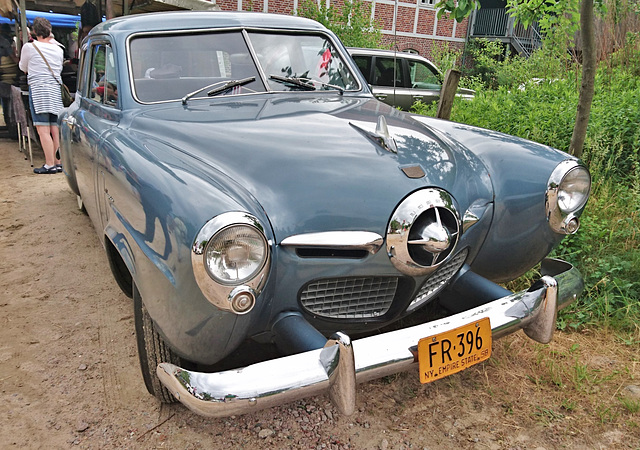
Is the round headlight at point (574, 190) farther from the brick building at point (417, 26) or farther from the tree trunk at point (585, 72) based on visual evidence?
the brick building at point (417, 26)

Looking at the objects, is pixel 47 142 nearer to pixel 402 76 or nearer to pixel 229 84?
pixel 229 84

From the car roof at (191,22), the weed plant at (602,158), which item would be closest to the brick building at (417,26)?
the weed plant at (602,158)

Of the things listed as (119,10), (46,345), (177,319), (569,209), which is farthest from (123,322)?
(119,10)

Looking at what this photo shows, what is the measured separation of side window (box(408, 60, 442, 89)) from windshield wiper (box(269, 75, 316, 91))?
556 cm

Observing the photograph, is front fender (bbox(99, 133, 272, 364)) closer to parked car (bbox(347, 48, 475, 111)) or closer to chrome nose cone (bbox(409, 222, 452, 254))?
chrome nose cone (bbox(409, 222, 452, 254))

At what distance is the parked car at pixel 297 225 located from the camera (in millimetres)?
1628

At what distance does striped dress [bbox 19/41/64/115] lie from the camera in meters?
6.16

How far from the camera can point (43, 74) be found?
20.2 feet

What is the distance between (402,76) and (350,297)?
6.80m

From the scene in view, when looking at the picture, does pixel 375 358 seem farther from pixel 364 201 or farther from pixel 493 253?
pixel 493 253

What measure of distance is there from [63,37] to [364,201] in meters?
14.3

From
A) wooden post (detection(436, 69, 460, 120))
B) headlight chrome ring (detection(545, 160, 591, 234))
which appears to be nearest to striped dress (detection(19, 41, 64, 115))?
wooden post (detection(436, 69, 460, 120))

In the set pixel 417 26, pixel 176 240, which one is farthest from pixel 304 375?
pixel 417 26

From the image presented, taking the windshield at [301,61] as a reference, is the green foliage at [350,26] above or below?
above
